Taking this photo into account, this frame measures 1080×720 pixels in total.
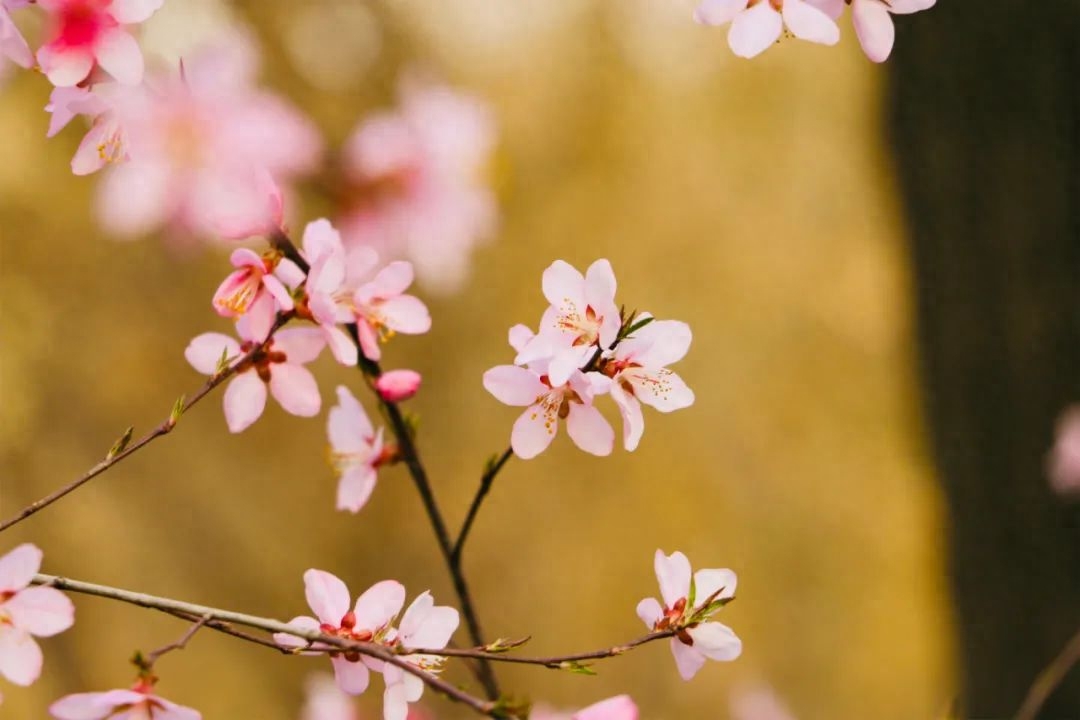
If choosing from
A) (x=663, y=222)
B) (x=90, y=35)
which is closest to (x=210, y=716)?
(x=663, y=222)

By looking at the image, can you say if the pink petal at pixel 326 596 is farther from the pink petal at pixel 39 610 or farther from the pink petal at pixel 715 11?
the pink petal at pixel 715 11

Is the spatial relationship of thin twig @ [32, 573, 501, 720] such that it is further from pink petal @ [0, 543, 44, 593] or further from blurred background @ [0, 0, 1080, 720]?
blurred background @ [0, 0, 1080, 720]

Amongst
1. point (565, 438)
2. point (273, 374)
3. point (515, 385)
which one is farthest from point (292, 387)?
point (565, 438)

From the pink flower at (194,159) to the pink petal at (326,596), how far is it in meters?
0.14

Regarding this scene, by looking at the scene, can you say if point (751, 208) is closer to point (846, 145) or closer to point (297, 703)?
point (846, 145)

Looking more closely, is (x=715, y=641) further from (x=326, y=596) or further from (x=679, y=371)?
(x=679, y=371)

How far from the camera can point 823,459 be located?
2705 mm

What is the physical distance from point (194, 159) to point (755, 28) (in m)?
0.22

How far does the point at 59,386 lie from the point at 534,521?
3.96 ft

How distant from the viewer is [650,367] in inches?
13.8

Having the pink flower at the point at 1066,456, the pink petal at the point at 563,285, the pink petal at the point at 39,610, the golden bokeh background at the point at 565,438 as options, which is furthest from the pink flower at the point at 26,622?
the golden bokeh background at the point at 565,438

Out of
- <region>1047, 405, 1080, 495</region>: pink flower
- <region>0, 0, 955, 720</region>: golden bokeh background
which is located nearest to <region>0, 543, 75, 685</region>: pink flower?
<region>1047, 405, 1080, 495</region>: pink flower

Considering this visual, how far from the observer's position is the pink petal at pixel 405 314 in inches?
15.9

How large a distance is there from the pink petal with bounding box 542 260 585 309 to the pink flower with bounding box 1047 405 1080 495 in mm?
988
